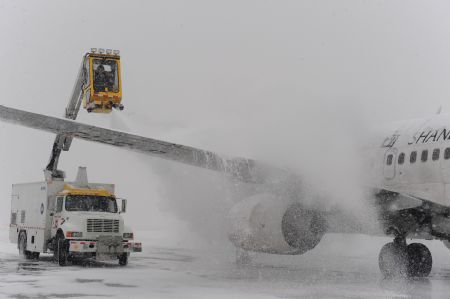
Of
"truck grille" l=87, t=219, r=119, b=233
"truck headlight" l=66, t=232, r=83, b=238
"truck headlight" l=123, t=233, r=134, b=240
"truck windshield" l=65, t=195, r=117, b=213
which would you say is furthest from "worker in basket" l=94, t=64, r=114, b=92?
"truck headlight" l=123, t=233, r=134, b=240

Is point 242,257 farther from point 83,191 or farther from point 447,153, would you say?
point 447,153

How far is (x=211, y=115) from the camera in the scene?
20.0 metres

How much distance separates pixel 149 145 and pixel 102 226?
4264mm

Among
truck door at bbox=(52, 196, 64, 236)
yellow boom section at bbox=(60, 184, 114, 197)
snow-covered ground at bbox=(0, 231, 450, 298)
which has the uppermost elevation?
yellow boom section at bbox=(60, 184, 114, 197)

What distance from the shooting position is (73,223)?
18.9 meters

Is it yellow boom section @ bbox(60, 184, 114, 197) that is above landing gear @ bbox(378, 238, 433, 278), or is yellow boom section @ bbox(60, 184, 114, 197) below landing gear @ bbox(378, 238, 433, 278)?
above

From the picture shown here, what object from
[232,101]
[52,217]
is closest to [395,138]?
[232,101]

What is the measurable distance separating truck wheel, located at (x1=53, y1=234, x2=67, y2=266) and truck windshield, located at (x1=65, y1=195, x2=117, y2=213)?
39.0 inches

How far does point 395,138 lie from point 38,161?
230 feet

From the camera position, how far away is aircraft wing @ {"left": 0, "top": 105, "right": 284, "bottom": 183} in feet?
49.8

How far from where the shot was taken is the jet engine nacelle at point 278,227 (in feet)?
49.4

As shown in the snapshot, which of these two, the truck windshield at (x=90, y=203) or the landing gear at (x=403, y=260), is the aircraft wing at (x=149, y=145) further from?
the truck windshield at (x=90, y=203)

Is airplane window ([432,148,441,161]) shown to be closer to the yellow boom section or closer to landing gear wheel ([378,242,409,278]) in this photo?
landing gear wheel ([378,242,409,278])

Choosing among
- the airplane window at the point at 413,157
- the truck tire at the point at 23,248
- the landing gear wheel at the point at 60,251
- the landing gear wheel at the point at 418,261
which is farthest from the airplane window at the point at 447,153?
the truck tire at the point at 23,248
